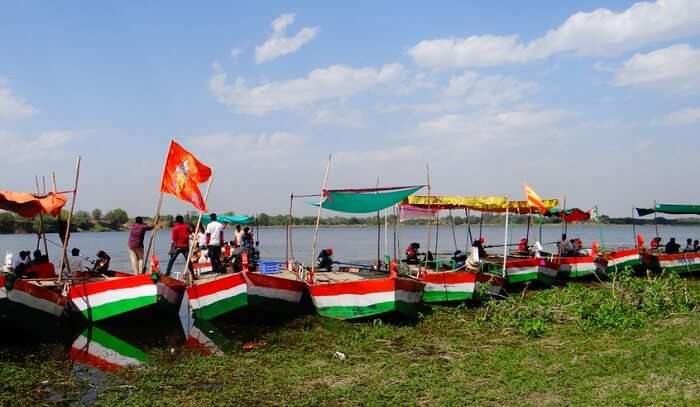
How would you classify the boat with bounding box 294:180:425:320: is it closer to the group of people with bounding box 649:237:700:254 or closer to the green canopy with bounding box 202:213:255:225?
the green canopy with bounding box 202:213:255:225

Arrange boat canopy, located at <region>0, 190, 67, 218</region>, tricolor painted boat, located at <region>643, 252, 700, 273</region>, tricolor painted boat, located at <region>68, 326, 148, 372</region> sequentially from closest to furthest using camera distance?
tricolor painted boat, located at <region>68, 326, 148, 372</region>, boat canopy, located at <region>0, 190, 67, 218</region>, tricolor painted boat, located at <region>643, 252, 700, 273</region>

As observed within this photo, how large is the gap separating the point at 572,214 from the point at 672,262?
382cm

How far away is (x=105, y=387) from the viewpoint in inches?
291

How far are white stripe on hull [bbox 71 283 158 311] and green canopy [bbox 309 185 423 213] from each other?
432 cm

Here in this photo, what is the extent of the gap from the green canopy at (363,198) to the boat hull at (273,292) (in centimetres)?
216

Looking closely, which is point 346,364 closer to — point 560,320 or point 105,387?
point 105,387

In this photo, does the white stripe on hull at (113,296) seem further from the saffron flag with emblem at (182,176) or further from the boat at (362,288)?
the boat at (362,288)

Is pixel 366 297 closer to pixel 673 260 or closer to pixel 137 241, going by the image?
pixel 137 241

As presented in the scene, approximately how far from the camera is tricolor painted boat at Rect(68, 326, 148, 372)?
29.3 feet

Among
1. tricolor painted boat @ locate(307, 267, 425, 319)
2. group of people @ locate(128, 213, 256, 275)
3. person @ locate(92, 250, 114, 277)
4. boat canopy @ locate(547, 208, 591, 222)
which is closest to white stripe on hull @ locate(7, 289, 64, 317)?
person @ locate(92, 250, 114, 277)

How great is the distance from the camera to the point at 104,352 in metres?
9.80

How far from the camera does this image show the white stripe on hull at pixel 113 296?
36.6 ft

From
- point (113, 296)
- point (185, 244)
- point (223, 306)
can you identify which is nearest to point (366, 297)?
point (223, 306)

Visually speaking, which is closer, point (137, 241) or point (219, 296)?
point (219, 296)
